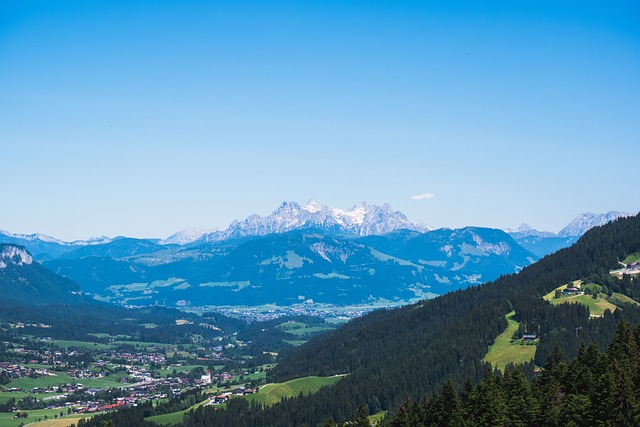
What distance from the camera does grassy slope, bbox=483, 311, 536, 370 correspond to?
169512 mm

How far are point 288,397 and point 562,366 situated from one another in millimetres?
101264

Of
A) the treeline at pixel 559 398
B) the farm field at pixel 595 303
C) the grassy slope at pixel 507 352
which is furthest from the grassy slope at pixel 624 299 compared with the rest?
the treeline at pixel 559 398

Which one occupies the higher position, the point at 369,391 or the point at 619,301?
the point at 619,301

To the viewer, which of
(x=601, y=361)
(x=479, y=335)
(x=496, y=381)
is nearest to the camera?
(x=601, y=361)

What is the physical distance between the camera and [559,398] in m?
100

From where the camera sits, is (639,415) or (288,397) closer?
(639,415)

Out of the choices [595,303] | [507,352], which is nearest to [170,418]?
[507,352]

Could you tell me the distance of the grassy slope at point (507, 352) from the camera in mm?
169512

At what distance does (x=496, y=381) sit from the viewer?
113750 mm

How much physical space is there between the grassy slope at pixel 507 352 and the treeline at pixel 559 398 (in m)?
52.5

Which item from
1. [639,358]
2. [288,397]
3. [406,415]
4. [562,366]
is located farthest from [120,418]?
[639,358]

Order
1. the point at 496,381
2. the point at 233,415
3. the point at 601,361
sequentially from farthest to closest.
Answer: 1. the point at 233,415
2. the point at 496,381
3. the point at 601,361

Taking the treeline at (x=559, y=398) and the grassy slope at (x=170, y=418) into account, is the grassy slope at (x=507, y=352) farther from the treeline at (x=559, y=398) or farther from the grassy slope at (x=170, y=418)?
the grassy slope at (x=170, y=418)

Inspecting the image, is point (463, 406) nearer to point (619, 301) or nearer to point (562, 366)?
point (562, 366)
